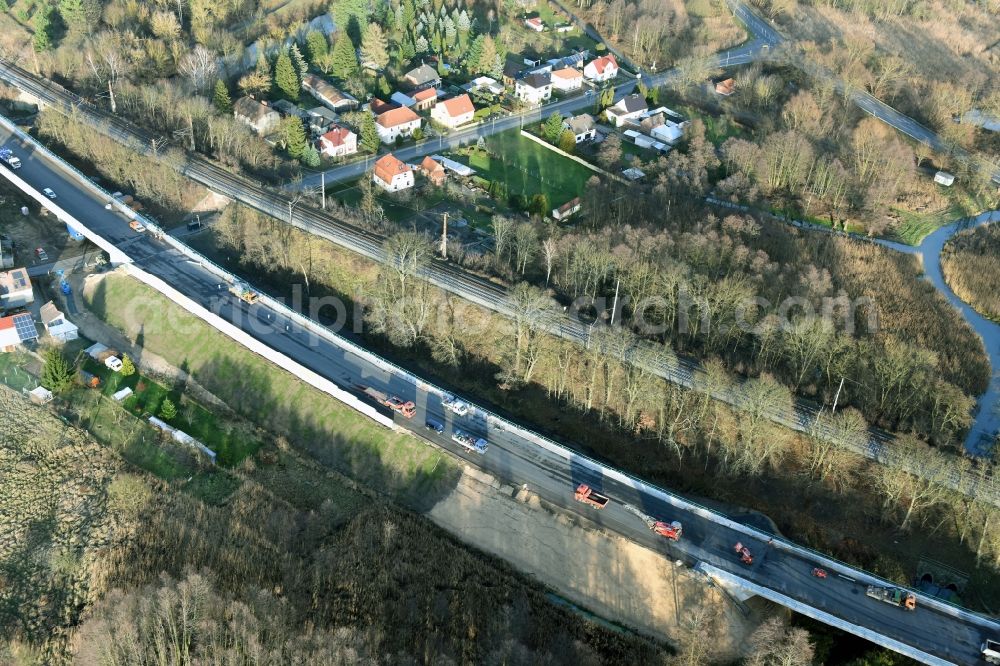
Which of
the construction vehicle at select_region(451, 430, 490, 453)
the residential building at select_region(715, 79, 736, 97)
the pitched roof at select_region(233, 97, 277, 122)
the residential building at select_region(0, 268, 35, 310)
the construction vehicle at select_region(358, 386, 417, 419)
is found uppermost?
the pitched roof at select_region(233, 97, 277, 122)

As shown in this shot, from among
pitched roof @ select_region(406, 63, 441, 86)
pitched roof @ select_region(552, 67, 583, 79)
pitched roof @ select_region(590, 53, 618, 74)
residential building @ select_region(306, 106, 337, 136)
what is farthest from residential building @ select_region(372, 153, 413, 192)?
pitched roof @ select_region(590, 53, 618, 74)

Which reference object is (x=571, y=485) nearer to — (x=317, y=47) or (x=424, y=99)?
(x=424, y=99)

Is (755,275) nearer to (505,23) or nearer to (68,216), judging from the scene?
(68,216)

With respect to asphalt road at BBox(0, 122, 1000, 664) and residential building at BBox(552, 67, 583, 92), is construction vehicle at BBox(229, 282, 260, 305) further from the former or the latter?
residential building at BBox(552, 67, 583, 92)

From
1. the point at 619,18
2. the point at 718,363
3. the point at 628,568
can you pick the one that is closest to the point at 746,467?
the point at 718,363

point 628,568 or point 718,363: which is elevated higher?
point 718,363

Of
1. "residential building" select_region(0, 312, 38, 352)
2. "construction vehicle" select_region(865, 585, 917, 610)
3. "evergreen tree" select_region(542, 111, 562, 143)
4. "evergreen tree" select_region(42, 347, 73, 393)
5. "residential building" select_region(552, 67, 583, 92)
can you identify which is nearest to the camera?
"construction vehicle" select_region(865, 585, 917, 610)
